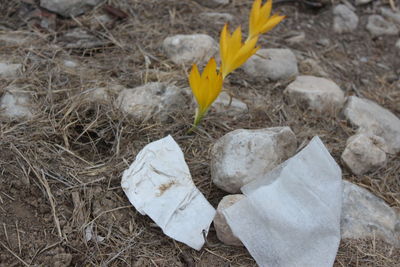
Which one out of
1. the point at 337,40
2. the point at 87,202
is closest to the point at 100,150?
the point at 87,202

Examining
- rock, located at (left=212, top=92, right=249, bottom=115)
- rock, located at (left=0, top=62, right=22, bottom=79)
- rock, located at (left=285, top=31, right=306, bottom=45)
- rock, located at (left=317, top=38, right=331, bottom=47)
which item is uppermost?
rock, located at (left=0, top=62, right=22, bottom=79)

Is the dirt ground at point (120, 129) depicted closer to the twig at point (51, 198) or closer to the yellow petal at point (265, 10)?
the twig at point (51, 198)

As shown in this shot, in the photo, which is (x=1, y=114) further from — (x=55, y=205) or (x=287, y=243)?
(x=287, y=243)

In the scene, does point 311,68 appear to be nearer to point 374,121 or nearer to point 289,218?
point 374,121

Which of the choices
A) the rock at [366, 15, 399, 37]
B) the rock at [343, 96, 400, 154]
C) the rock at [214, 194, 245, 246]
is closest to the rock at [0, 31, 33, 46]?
the rock at [214, 194, 245, 246]

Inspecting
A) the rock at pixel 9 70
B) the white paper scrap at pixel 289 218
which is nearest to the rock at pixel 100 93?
the rock at pixel 9 70

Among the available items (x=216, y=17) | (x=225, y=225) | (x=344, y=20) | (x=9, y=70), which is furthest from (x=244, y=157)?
(x=344, y=20)

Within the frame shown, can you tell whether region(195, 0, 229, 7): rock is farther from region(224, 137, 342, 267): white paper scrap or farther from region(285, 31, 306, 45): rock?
region(224, 137, 342, 267): white paper scrap
